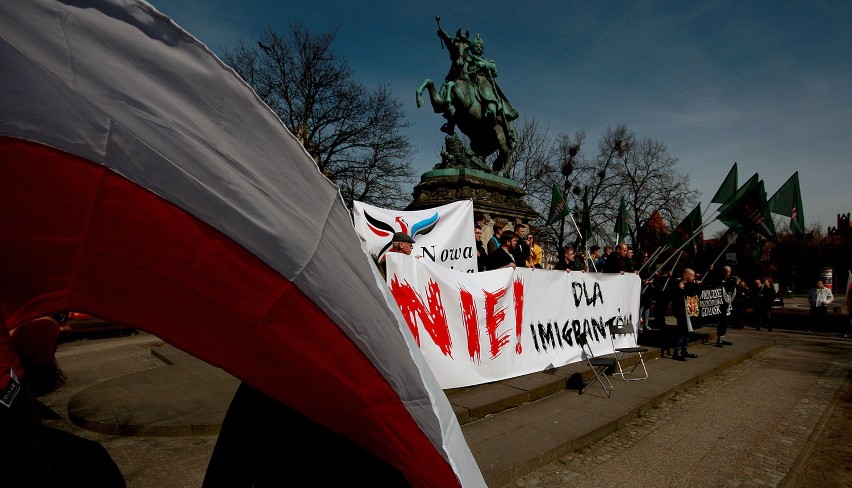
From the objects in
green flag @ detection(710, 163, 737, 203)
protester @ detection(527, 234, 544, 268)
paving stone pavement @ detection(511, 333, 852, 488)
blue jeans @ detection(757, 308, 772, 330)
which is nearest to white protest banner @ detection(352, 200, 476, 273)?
protester @ detection(527, 234, 544, 268)

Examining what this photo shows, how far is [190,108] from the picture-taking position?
832mm

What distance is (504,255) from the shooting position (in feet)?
24.1

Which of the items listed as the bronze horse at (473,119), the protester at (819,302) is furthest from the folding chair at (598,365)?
the protester at (819,302)

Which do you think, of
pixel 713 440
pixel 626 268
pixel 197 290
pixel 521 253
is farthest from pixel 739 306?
pixel 197 290

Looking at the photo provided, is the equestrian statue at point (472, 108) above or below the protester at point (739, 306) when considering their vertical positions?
above

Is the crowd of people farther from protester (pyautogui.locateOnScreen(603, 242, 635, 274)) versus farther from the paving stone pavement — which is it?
the paving stone pavement

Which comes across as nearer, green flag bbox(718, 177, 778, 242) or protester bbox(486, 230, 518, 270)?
protester bbox(486, 230, 518, 270)

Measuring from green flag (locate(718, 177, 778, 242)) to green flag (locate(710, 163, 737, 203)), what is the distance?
1.93 ft

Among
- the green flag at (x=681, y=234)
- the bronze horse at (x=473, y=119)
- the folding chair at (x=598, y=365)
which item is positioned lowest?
the folding chair at (x=598, y=365)

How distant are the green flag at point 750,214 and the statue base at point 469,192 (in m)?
5.27

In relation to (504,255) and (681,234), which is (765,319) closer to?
(681,234)

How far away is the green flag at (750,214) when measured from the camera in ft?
30.7

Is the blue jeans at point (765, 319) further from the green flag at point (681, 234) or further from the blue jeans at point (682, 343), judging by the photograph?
the blue jeans at point (682, 343)

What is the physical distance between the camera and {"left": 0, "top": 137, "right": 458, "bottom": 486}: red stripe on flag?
1.08m
